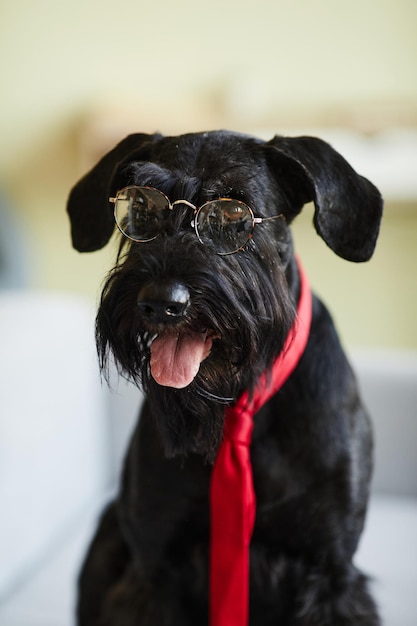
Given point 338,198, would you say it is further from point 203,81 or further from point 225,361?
point 203,81

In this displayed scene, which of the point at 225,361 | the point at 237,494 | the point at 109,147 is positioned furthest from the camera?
the point at 109,147

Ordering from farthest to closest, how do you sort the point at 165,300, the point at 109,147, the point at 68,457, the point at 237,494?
the point at 109,147
the point at 68,457
the point at 237,494
the point at 165,300

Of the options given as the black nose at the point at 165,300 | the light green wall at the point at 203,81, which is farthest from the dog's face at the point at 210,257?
the light green wall at the point at 203,81

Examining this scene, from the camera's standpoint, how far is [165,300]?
2.84 ft

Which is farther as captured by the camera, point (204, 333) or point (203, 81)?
point (203, 81)

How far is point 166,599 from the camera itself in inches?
49.8

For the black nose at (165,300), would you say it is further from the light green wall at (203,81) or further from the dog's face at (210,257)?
the light green wall at (203,81)

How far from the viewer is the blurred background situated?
5.42 ft

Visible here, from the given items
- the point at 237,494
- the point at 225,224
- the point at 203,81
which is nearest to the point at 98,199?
the point at 225,224

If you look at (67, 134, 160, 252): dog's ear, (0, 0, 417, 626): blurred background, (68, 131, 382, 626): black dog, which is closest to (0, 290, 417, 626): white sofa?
(0, 0, 417, 626): blurred background

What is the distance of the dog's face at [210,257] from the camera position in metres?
0.91

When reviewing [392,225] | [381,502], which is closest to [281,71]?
[392,225]

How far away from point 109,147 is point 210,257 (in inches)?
65.9

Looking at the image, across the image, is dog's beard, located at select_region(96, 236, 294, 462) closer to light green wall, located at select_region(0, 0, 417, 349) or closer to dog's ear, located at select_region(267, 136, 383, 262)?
dog's ear, located at select_region(267, 136, 383, 262)
